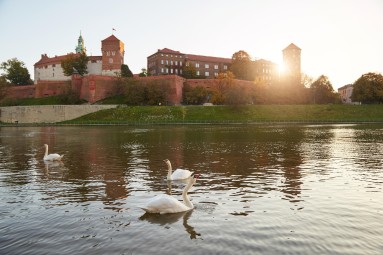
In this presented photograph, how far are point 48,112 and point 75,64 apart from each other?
25919 mm

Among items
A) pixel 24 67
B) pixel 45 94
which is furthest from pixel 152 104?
pixel 24 67

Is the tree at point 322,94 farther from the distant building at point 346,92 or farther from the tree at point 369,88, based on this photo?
the distant building at point 346,92

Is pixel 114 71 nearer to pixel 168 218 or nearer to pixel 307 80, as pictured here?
pixel 307 80

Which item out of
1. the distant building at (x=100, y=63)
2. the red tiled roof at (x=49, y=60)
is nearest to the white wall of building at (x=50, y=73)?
the distant building at (x=100, y=63)

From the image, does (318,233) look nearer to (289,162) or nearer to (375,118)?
(289,162)

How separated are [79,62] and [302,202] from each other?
362ft

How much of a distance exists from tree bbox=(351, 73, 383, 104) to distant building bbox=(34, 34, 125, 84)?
6775 cm

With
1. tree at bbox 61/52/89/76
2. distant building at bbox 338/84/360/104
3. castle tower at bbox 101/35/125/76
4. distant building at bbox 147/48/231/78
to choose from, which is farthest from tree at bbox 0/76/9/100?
distant building at bbox 338/84/360/104

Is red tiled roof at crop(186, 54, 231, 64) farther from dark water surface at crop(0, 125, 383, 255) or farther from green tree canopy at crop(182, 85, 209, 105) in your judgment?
dark water surface at crop(0, 125, 383, 255)

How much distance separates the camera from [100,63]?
117m

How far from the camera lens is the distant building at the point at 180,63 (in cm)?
13025

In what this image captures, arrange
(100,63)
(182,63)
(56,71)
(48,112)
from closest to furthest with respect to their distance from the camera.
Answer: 1. (48,112)
2. (100,63)
3. (56,71)
4. (182,63)

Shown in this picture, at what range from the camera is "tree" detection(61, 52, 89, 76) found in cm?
11288

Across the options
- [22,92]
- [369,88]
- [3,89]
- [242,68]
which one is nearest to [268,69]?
[242,68]
